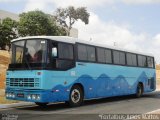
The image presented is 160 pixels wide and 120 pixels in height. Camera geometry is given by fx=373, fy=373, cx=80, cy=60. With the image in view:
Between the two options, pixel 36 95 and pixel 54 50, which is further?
pixel 54 50

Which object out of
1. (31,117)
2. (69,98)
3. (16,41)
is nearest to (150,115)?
(31,117)

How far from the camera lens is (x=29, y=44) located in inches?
642

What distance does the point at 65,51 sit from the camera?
16.9 metres

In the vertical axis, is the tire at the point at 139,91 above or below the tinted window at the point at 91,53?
below

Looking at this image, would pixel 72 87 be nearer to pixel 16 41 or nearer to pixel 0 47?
pixel 16 41

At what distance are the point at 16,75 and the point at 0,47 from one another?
45542 mm

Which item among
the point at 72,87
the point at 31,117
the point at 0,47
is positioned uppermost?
the point at 0,47

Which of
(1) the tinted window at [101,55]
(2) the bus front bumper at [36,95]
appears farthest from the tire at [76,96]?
(1) the tinted window at [101,55]

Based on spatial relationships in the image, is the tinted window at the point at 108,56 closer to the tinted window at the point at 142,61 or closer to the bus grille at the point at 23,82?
the tinted window at the point at 142,61

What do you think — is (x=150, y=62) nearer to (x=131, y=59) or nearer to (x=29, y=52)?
(x=131, y=59)

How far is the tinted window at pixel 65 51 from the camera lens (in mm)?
16594

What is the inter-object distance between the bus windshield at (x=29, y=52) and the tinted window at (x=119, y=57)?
668cm

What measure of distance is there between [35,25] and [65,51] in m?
46.1

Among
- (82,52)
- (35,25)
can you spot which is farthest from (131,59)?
(35,25)
